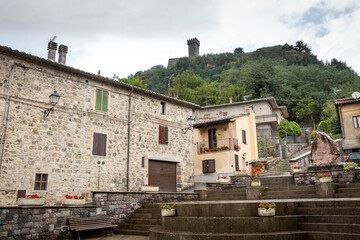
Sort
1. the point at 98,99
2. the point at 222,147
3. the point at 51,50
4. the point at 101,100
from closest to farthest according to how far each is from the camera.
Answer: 1. the point at 98,99
2. the point at 101,100
3. the point at 51,50
4. the point at 222,147

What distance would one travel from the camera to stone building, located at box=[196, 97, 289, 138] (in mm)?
35947

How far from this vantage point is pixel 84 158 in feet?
47.1

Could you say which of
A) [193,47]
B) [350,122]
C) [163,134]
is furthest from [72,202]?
[193,47]

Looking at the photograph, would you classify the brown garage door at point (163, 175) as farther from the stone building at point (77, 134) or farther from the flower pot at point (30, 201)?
the flower pot at point (30, 201)

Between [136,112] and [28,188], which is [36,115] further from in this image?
[136,112]

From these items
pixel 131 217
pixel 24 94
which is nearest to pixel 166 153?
pixel 131 217

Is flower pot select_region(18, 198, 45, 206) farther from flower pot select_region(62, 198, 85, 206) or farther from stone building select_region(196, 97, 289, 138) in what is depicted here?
stone building select_region(196, 97, 289, 138)

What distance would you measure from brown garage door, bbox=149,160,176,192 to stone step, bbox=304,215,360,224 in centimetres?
1126

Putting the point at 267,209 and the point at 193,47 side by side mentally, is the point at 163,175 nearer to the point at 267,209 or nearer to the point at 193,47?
the point at 267,209

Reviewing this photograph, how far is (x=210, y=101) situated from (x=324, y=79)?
2141cm

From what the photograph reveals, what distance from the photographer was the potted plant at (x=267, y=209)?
6.81 m

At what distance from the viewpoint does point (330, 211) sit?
23.9ft

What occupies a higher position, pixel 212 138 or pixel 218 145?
pixel 212 138

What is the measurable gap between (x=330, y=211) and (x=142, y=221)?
626cm
